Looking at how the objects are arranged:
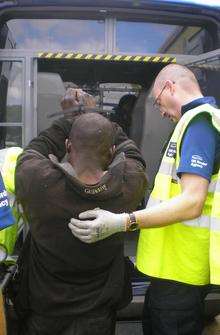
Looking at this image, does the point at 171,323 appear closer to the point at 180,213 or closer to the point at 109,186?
the point at 180,213

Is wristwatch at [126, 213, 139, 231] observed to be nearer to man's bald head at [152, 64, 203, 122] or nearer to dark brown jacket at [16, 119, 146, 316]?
dark brown jacket at [16, 119, 146, 316]

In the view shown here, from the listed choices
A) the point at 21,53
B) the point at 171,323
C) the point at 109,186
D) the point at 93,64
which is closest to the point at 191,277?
the point at 171,323

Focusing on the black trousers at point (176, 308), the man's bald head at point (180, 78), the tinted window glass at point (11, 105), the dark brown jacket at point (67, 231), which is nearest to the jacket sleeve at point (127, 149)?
the dark brown jacket at point (67, 231)

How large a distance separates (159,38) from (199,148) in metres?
2.37

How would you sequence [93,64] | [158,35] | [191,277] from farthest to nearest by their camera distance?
1. [93,64]
2. [158,35]
3. [191,277]

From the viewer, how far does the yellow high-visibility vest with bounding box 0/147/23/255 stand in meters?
2.15

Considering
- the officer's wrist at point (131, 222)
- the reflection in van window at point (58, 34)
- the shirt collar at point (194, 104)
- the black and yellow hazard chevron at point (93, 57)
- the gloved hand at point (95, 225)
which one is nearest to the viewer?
the gloved hand at point (95, 225)

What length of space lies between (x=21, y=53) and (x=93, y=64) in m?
0.81

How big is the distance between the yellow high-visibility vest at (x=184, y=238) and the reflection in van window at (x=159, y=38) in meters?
2.04

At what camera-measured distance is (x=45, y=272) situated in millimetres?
2023

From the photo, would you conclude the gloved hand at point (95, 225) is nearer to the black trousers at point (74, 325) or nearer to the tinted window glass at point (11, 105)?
the black trousers at point (74, 325)

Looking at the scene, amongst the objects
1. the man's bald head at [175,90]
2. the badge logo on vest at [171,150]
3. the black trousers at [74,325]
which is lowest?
the black trousers at [74,325]

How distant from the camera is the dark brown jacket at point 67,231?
1877 mm

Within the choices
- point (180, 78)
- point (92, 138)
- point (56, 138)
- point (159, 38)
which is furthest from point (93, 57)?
point (92, 138)
